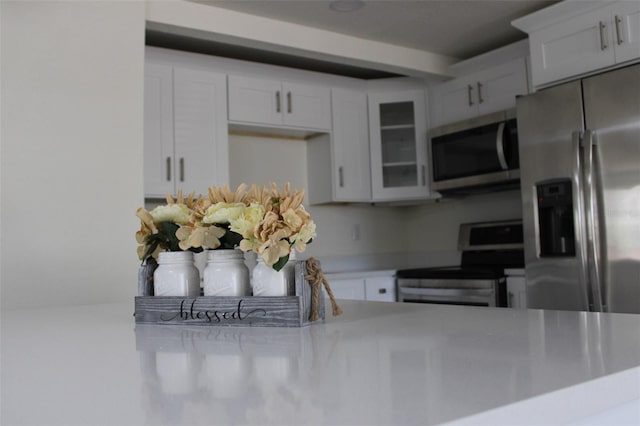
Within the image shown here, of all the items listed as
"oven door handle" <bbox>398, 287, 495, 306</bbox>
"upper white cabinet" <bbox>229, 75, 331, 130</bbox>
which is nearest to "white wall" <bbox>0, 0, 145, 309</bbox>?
"upper white cabinet" <bbox>229, 75, 331, 130</bbox>

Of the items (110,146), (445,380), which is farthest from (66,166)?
(445,380)

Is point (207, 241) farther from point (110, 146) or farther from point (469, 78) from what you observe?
point (469, 78)

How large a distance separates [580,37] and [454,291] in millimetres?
1524

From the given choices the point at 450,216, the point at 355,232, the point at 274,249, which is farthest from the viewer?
the point at 355,232

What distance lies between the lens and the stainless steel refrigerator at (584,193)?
8.61 ft

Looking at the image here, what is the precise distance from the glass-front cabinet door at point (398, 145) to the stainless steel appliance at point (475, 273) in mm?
479

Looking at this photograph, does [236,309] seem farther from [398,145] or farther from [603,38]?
[398,145]

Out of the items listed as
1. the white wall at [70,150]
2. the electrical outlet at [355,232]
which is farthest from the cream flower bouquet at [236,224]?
the electrical outlet at [355,232]

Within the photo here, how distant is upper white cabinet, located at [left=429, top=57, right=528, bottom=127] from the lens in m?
3.59

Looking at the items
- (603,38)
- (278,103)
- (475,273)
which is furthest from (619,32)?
(278,103)

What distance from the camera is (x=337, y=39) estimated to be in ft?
11.8

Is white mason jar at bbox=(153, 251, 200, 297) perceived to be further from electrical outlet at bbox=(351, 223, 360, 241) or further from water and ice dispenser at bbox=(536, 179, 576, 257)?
electrical outlet at bbox=(351, 223, 360, 241)

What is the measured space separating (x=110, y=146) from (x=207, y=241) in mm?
1682

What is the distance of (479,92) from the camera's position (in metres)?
3.83
